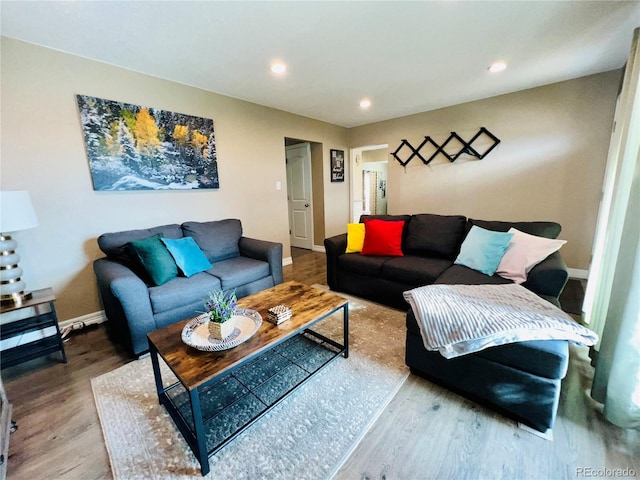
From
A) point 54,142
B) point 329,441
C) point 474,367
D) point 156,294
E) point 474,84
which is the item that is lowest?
point 329,441

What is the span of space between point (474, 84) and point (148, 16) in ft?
10.9

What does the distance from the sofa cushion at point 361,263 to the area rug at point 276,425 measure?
2.89 feet

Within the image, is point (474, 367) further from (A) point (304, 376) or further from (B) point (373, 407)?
(A) point (304, 376)

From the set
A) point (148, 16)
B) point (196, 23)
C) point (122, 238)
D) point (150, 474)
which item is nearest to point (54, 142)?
point (122, 238)

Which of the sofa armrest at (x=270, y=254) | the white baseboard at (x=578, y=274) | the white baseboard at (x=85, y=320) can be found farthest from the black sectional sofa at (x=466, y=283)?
the white baseboard at (x=85, y=320)

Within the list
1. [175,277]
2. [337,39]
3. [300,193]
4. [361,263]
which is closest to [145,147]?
[175,277]

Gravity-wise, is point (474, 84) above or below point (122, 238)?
above

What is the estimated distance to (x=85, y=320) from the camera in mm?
2461

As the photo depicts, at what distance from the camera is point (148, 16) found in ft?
5.85

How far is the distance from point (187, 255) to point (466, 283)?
7.96 feet

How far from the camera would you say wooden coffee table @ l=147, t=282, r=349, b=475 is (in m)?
1.18

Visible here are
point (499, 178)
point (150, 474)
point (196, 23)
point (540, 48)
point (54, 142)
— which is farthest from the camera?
point (499, 178)

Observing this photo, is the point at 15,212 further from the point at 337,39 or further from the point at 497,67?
the point at 497,67

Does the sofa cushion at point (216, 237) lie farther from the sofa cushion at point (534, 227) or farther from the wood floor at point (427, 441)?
the sofa cushion at point (534, 227)
